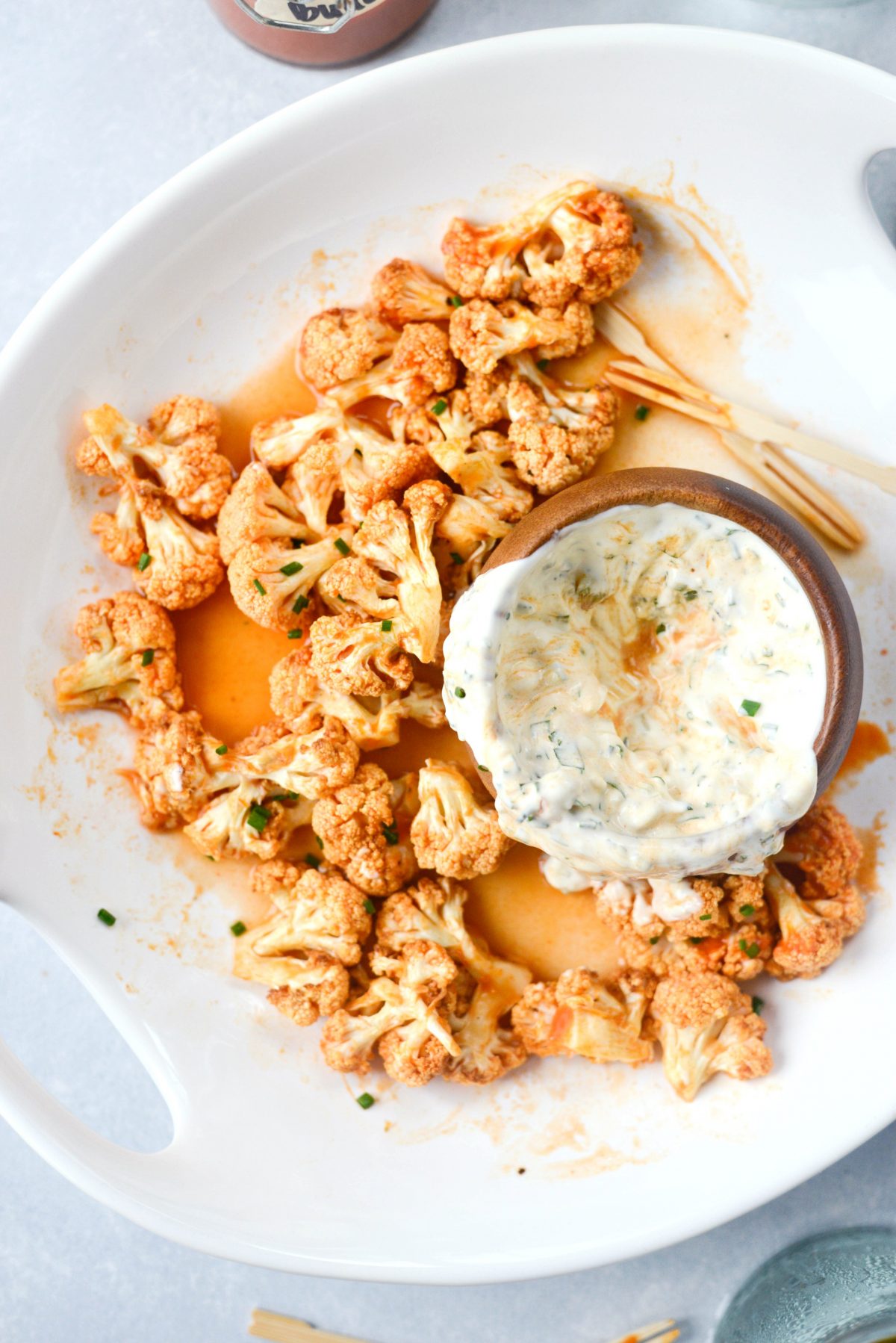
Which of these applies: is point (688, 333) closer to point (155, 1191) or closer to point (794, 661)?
point (794, 661)

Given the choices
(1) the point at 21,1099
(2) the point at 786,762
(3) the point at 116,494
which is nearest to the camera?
(2) the point at 786,762

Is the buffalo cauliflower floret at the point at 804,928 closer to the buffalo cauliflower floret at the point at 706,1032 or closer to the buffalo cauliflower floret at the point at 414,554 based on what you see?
the buffalo cauliflower floret at the point at 706,1032

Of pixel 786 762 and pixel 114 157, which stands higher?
pixel 114 157

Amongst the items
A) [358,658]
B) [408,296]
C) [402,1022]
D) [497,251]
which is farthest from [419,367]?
[402,1022]

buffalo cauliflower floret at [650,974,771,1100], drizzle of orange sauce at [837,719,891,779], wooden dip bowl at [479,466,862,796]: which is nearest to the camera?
wooden dip bowl at [479,466,862,796]

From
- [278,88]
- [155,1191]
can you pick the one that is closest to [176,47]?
[278,88]

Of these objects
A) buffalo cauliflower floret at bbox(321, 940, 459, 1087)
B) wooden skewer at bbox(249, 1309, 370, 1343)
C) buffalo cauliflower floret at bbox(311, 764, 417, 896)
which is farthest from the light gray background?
buffalo cauliflower floret at bbox(311, 764, 417, 896)

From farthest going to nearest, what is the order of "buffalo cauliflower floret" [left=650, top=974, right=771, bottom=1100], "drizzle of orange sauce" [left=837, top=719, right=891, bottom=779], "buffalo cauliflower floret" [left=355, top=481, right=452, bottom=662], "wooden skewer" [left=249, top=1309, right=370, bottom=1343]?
"wooden skewer" [left=249, top=1309, right=370, bottom=1343] → "drizzle of orange sauce" [left=837, top=719, right=891, bottom=779] → "buffalo cauliflower floret" [left=650, top=974, right=771, bottom=1100] → "buffalo cauliflower floret" [left=355, top=481, right=452, bottom=662]

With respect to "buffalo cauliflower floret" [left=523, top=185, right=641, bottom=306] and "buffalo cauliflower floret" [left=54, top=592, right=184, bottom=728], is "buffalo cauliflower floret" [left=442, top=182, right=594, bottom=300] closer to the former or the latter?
"buffalo cauliflower floret" [left=523, top=185, right=641, bottom=306]
